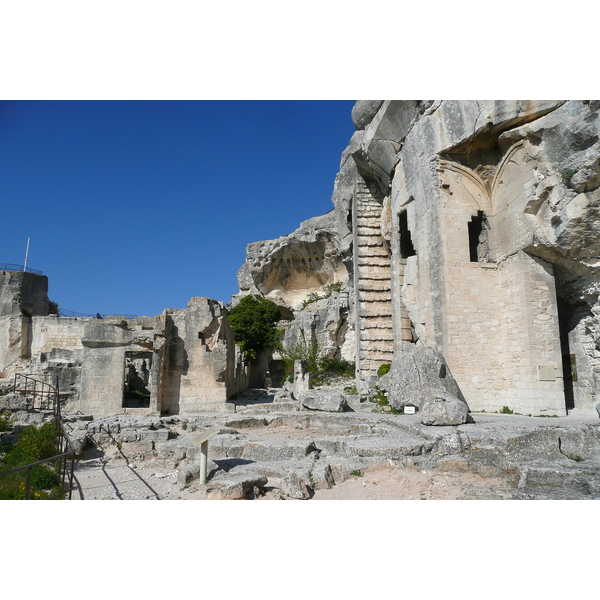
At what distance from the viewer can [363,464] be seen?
22.7ft

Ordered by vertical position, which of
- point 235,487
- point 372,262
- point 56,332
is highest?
point 372,262

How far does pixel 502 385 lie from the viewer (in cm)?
1205

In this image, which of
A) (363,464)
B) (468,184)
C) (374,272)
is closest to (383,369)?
(374,272)

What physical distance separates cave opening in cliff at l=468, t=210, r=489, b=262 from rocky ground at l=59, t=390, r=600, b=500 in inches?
243

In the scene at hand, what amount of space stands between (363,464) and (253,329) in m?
23.6

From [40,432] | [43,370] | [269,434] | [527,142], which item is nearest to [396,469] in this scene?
[269,434]

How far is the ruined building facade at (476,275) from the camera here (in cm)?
1048

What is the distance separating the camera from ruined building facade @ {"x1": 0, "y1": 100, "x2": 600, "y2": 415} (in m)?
10.5

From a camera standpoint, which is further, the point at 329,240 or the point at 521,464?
the point at 329,240

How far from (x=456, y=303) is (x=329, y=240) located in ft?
75.9

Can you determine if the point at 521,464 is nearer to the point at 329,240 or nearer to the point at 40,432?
the point at 40,432

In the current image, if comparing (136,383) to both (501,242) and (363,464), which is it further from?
(501,242)

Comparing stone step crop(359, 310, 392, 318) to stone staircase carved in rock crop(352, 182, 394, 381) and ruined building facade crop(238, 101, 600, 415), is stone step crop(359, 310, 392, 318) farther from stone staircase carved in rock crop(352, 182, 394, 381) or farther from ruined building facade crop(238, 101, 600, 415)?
ruined building facade crop(238, 101, 600, 415)

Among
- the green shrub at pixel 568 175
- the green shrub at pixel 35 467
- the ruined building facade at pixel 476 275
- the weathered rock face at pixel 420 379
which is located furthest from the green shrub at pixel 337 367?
the green shrub at pixel 35 467
